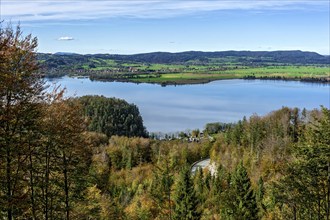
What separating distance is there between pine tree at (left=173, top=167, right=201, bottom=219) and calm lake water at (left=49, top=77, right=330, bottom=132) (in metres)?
58.5

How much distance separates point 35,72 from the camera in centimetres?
973

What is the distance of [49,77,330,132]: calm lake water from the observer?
327ft

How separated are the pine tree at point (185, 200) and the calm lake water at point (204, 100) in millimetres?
58533

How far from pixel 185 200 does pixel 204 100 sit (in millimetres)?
109557

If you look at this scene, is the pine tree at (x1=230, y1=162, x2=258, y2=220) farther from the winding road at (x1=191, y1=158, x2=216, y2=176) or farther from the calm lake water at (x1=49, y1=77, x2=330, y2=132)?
the calm lake water at (x1=49, y1=77, x2=330, y2=132)

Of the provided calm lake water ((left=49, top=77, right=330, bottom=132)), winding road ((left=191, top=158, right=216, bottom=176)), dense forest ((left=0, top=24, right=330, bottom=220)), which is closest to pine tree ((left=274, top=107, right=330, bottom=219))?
dense forest ((left=0, top=24, right=330, bottom=220))

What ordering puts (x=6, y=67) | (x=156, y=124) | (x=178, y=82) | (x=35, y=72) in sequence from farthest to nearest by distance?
(x=178, y=82) → (x=156, y=124) → (x=35, y=72) → (x=6, y=67)

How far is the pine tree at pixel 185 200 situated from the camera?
72.5 ft

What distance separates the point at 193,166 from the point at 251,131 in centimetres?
1095

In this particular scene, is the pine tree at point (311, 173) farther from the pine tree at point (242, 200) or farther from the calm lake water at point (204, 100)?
the calm lake water at point (204, 100)

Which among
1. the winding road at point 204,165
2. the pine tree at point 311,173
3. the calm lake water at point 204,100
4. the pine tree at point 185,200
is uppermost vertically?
the pine tree at point 311,173

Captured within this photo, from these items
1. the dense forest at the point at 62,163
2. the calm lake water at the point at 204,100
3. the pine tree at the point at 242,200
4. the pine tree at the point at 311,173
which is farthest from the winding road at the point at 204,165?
the pine tree at the point at 311,173

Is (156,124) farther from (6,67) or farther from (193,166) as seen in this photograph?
(6,67)

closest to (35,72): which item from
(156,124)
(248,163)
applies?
(248,163)
